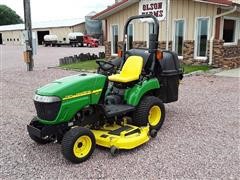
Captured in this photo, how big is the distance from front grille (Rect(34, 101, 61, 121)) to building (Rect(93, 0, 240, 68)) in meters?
8.94

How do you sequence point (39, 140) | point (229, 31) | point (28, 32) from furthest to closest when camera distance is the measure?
point (229, 31), point (28, 32), point (39, 140)

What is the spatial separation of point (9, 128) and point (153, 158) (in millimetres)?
2678

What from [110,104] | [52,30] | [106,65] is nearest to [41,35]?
[52,30]

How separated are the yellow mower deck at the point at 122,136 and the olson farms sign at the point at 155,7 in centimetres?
920

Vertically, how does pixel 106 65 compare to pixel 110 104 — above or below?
above

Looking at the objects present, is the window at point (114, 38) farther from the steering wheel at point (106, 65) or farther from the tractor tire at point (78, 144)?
the tractor tire at point (78, 144)

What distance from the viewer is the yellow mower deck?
12.8 ft

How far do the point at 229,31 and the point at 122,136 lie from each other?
10.3 meters

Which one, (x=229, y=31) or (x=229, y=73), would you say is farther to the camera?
(x=229, y=31)

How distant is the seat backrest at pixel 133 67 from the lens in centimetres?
464

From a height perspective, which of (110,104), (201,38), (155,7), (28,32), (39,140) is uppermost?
(155,7)

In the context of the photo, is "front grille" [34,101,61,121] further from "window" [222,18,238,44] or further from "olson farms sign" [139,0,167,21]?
"window" [222,18,238,44]

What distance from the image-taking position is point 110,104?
4.41m

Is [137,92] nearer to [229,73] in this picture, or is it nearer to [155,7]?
[229,73]
